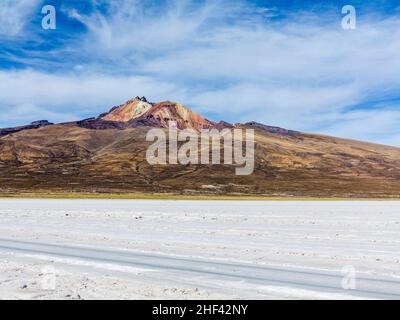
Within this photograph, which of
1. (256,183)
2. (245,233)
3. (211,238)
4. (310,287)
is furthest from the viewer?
(256,183)

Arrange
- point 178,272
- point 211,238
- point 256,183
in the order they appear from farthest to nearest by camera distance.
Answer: point 256,183, point 211,238, point 178,272

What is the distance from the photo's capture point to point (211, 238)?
2206 cm

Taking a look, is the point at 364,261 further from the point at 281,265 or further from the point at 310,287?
the point at 310,287

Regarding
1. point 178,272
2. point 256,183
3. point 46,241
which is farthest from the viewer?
point 256,183

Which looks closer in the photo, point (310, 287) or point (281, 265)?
point (310, 287)

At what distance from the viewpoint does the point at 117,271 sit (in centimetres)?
1305
